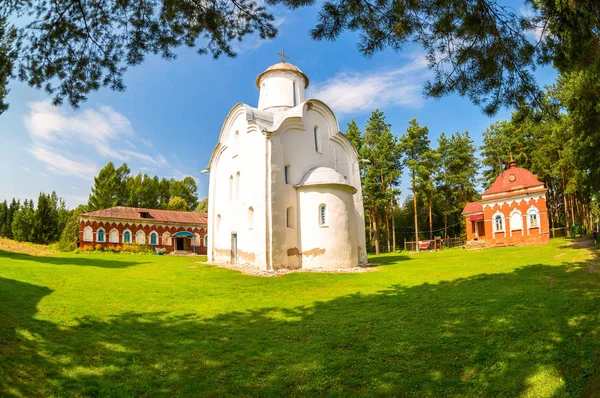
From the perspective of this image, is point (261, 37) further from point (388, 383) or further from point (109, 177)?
point (109, 177)

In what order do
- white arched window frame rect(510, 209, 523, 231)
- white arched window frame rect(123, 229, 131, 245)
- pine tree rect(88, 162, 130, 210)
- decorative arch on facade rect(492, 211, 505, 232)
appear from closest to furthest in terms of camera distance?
white arched window frame rect(510, 209, 523, 231) → decorative arch on facade rect(492, 211, 505, 232) → white arched window frame rect(123, 229, 131, 245) → pine tree rect(88, 162, 130, 210)

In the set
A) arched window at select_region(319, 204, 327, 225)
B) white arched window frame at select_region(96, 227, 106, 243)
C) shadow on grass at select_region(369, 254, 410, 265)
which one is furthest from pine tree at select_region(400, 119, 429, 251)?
white arched window frame at select_region(96, 227, 106, 243)

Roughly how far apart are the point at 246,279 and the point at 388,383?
1061 cm

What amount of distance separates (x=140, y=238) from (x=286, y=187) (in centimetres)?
2207

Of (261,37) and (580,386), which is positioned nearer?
(580,386)

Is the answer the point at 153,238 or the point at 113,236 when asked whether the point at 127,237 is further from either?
the point at 153,238

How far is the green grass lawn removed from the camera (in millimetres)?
4898

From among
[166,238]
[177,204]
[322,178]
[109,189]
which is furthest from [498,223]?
[109,189]

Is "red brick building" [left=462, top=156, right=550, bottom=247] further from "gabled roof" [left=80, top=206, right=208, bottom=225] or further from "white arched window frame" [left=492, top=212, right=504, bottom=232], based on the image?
"gabled roof" [left=80, top=206, right=208, bottom=225]

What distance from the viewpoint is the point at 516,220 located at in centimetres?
2872

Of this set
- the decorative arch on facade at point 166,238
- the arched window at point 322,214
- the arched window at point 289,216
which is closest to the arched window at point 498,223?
the arched window at point 322,214

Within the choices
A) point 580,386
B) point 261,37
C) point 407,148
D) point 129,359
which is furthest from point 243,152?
point 407,148

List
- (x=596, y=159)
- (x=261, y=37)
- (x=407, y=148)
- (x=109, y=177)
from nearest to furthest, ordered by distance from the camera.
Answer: (x=261, y=37) < (x=596, y=159) < (x=407, y=148) < (x=109, y=177)

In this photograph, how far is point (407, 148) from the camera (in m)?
39.3
